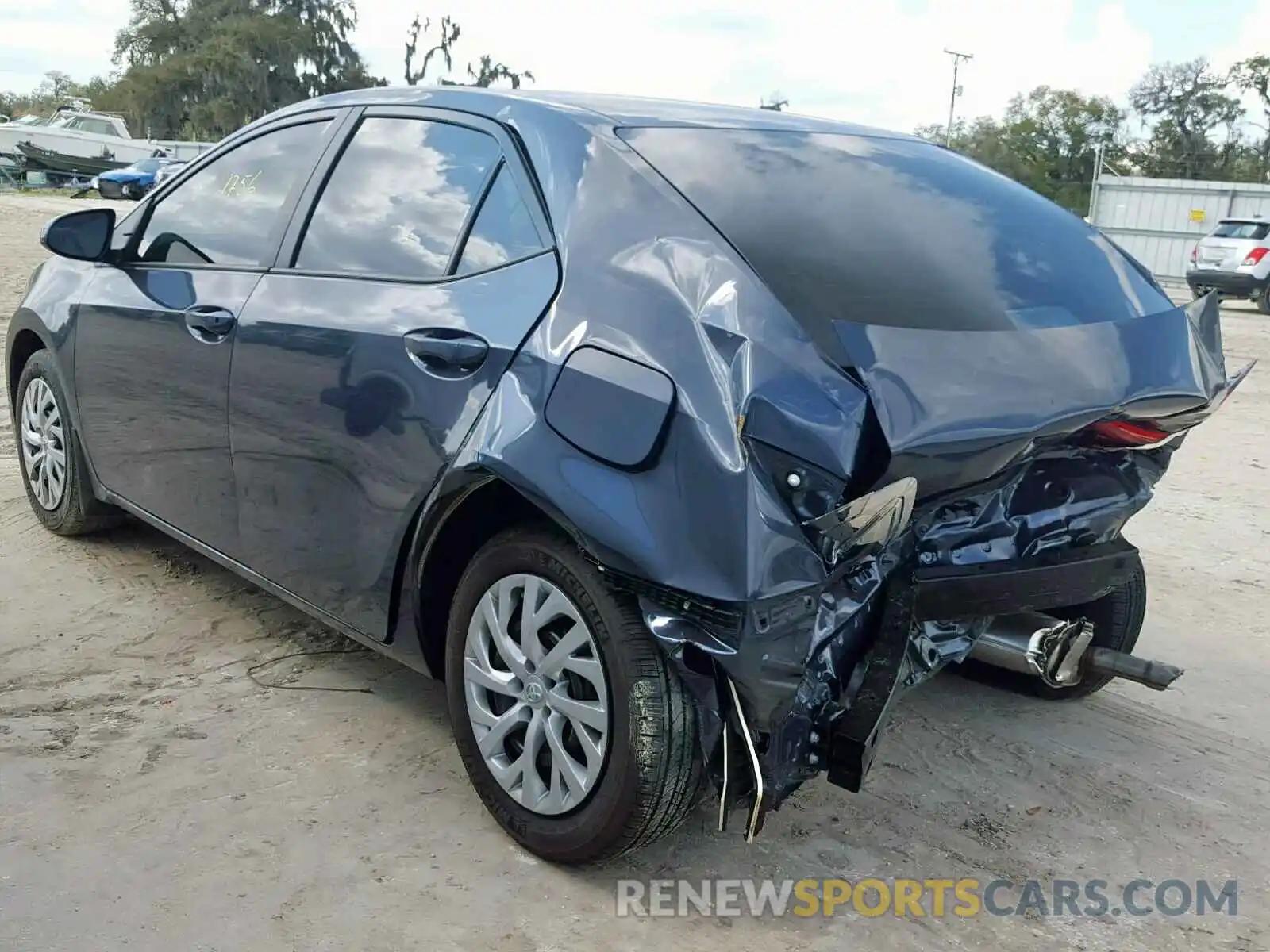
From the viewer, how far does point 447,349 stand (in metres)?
2.83

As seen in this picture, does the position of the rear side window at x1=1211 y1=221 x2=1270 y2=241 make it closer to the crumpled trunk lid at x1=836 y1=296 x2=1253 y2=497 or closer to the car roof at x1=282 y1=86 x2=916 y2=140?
the car roof at x1=282 y1=86 x2=916 y2=140

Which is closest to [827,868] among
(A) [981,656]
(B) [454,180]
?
(A) [981,656]

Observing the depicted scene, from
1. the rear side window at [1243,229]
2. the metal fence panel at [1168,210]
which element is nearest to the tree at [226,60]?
the metal fence panel at [1168,210]

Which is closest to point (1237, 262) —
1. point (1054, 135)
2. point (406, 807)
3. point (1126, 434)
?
point (1126, 434)

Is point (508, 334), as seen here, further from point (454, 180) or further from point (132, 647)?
point (132, 647)

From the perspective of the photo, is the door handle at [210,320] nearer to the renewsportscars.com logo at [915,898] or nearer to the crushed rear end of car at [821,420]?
the crushed rear end of car at [821,420]

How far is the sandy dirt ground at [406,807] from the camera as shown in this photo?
258 centimetres

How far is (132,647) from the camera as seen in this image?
12.8 feet

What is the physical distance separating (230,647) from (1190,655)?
324cm

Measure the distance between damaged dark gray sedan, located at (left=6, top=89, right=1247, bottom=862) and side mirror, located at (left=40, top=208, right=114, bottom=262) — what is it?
0.79 m

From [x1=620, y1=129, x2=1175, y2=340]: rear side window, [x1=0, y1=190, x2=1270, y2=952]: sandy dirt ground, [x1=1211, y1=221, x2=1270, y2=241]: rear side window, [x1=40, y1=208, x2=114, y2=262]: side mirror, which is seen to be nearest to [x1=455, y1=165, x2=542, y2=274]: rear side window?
[x1=620, y1=129, x2=1175, y2=340]: rear side window

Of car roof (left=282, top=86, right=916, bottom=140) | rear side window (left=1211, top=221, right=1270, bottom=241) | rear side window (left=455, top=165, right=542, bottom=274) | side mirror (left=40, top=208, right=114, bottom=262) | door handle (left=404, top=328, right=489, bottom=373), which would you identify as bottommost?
rear side window (left=1211, top=221, right=1270, bottom=241)

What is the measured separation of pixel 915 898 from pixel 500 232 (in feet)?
5.90

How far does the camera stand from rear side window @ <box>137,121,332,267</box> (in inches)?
141
